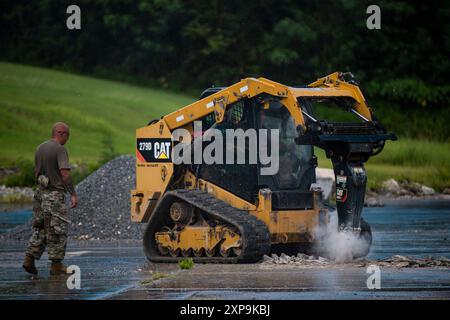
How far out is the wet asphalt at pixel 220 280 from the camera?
15164 mm

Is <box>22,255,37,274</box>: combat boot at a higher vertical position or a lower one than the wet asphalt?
higher

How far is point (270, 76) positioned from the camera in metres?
66.0

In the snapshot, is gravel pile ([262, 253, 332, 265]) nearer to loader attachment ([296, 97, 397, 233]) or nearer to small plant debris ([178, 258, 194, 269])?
loader attachment ([296, 97, 397, 233])

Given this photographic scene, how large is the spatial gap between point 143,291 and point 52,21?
58893 mm

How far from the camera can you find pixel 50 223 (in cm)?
1819

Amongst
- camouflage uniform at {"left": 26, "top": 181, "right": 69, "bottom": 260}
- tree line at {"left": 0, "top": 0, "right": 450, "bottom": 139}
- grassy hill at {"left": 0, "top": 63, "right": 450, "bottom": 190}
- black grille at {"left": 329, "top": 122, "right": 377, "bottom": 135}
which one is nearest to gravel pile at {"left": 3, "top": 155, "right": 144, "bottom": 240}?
camouflage uniform at {"left": 26, "top": 181, "right": 69, "bottom": 260}

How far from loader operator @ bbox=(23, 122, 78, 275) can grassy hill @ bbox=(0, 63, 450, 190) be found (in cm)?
2343

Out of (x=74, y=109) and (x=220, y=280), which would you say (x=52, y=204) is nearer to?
(x=220, y=280)

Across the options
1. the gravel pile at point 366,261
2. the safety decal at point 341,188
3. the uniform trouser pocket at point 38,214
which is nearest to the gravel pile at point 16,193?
the gravel pile at point 366,261

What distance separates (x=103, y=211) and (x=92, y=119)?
1077 inches

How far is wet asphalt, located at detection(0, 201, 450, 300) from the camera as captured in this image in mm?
15164

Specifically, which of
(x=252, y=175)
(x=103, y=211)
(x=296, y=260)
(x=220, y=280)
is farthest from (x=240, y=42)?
(x=220, y=280)

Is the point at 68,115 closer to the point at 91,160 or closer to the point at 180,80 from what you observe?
the point at 91,160

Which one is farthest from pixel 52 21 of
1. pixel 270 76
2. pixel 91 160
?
pixel 91 160
